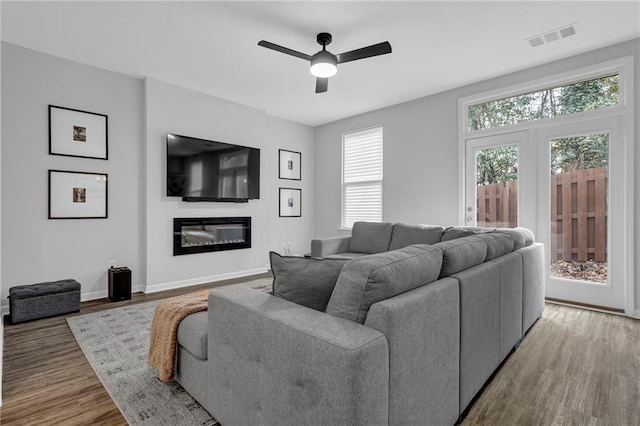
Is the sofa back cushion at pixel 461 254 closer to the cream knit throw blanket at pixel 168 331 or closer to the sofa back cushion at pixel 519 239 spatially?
the sofa back cushion at pixel 519 239

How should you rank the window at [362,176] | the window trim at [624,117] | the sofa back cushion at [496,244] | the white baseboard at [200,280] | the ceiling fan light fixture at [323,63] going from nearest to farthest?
the sofa back cushion at [496,244]
the ceiling fan light fixture at [323,63]
the window trim at [624,117]
the white baseboard at [200,280]
the window at [362,176]

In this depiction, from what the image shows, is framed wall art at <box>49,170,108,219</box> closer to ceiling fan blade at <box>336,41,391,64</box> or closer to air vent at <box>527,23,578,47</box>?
ceiling fan blade at <box>336,41,391,64</box>

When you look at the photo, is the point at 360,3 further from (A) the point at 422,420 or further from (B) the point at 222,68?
(A) the point at 422,420

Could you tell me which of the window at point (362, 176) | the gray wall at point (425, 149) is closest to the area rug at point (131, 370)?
the gray wall at point (425, 149)

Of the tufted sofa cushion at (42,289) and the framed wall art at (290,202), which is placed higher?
the framed wall art at (290,202)

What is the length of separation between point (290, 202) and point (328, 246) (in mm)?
1852

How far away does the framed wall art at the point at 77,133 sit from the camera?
11.7 feet

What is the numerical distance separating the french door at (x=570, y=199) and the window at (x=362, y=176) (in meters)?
1.85

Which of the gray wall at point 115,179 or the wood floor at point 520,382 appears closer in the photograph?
the wood floor at point 520,382

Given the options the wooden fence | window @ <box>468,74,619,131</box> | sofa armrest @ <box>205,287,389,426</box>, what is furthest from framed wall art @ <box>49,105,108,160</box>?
the wooden fence

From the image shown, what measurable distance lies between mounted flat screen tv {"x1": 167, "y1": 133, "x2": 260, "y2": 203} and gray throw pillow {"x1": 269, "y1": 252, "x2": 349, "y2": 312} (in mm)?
3337

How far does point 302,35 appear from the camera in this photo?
3.18 meters

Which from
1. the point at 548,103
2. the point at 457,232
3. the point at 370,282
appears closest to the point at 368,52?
the point at 457,232

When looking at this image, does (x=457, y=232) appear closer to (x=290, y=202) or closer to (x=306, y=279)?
(x=306, y=279)
